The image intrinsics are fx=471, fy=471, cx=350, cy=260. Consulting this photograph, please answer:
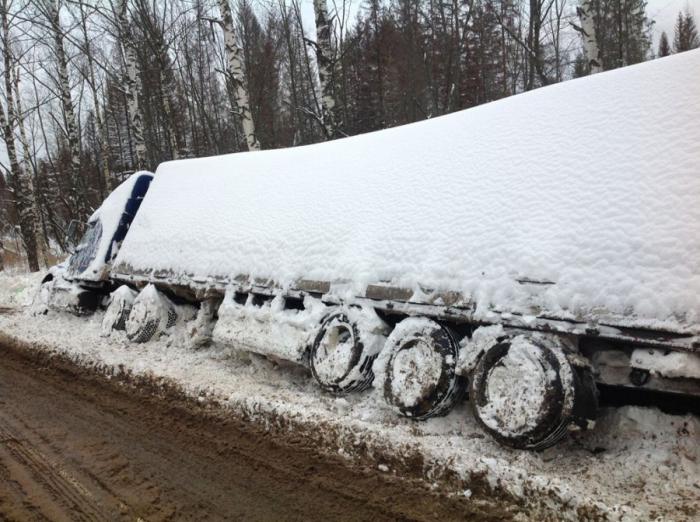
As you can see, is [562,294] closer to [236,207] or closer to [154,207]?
[236,207]

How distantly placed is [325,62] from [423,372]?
811 centimetres

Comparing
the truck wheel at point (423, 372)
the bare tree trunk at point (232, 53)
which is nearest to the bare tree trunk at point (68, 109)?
the bare tree trunk at point (232, 53)

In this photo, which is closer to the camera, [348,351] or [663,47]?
[348,351]

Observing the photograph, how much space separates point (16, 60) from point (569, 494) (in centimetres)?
1823

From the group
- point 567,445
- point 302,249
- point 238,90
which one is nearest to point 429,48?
Result: point 238,90

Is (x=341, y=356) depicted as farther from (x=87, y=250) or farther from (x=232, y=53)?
(x=232, y=53)

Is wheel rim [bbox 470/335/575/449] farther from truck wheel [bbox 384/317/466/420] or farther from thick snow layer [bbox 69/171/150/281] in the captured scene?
thick snow layer [bbox 69/171/150/281]

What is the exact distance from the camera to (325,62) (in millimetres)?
9352

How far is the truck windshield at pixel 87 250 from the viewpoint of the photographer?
20.1 feet

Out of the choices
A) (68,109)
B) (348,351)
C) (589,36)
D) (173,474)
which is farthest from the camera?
(68,109)

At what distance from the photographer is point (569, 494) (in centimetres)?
197

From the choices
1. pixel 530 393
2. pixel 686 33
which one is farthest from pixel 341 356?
pixel 686 33

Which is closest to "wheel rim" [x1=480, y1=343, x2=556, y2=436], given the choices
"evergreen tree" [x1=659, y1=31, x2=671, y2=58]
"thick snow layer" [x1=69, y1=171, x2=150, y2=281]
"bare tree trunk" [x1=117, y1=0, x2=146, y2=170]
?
"thick snow layer" [x1=69, y1=171, x2=150, y2=281]

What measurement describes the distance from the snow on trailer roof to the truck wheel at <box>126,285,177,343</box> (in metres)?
0.45
